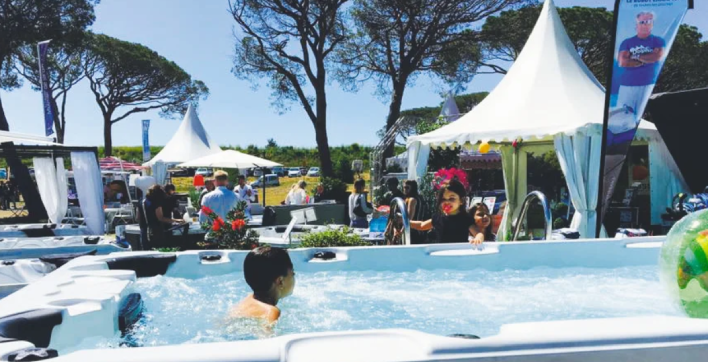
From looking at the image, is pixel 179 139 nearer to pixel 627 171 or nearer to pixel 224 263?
pixel 627 171

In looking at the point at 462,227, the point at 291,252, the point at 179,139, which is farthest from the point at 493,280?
the point at 179,139

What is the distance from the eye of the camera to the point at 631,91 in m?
5.97

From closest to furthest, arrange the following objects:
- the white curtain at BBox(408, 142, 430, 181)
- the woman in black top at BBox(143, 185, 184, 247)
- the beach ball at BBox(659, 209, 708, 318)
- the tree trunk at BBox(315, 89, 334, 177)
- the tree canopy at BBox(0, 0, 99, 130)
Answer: the beach ball at BBox(659, 209, 708, 318) → the woman in black top at BBox(143, 185, 184, 247) → the white curtain at BBox(408, 142, 430, 181) → the tree canopy at BBox(0, 0, 99, 130) → the tree trunk at BBox(315, 89, 334, 177)

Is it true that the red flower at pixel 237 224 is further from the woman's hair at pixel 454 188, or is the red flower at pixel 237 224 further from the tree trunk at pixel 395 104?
the tree trunk at pixel 395 104

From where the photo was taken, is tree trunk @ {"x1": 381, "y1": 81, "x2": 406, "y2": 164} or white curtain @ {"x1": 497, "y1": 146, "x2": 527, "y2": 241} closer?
white curtain @ {"x1": 497, "y1": 146, "x2": 527, "y2": 241}

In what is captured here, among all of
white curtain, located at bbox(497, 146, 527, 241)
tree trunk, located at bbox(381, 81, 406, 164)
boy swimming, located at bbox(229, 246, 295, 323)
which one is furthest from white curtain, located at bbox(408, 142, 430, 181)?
tree trunk, located at bbox(381, 81, 406, 164)

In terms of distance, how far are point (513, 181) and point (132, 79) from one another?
27.7 metres

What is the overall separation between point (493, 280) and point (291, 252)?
165cm

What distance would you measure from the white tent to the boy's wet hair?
491cm

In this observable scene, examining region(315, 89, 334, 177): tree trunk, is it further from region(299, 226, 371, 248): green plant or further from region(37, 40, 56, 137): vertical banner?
region(299, 226, 371, 248): green plant

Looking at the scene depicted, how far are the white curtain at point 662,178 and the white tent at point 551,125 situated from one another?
0.04ft

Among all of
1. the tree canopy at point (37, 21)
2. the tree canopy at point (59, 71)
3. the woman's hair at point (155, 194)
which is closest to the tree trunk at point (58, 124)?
the tree canopy at point (59, 71)

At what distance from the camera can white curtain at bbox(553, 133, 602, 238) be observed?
22.5ft

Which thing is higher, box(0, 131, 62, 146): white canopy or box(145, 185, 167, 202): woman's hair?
box(0, 131, 62, 146): white canopy
